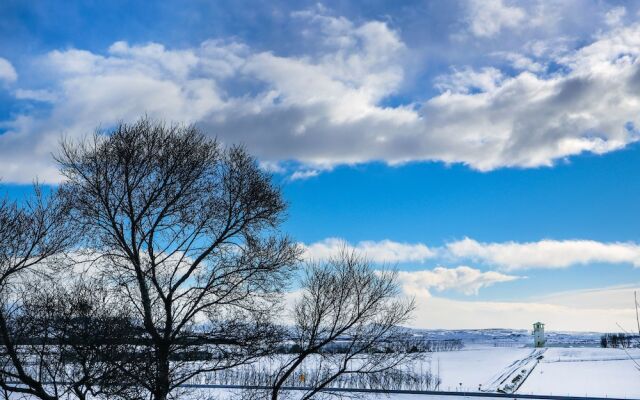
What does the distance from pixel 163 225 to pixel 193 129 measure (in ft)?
9.98

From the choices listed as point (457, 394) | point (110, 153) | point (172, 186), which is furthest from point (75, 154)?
point (457, 394)

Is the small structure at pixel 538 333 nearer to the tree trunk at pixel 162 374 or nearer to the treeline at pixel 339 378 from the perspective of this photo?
the treeline at pixel 339 378

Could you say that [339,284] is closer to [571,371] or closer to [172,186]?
[172,186]

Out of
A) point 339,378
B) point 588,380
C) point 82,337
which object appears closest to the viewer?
point 82,337

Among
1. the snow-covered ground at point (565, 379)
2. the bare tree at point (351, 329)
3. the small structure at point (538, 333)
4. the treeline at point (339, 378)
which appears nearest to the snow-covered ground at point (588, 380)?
the snow-covered ground at point (565, 379)

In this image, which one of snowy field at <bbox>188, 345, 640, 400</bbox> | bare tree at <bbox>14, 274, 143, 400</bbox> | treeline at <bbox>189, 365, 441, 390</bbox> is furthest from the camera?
snowy field at <bbox>188, 345, 640, 400</bbox>

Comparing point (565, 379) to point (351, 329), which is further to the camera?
point (565, 379)

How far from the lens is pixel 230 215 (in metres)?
16.5

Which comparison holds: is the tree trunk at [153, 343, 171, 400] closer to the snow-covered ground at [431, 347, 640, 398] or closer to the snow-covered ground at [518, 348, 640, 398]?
the snow-covered ground at [431, 347, 640, 398]

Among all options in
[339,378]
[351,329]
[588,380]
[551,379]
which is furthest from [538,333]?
[351,329]

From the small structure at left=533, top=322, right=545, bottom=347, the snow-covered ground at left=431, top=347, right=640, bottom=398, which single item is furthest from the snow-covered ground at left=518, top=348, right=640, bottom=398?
the small structure at left=533, top=322, right=545, bottom=347

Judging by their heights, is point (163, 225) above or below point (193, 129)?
below

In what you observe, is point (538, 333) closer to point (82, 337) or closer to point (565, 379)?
point (565, 379)

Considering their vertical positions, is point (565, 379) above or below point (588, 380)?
below
